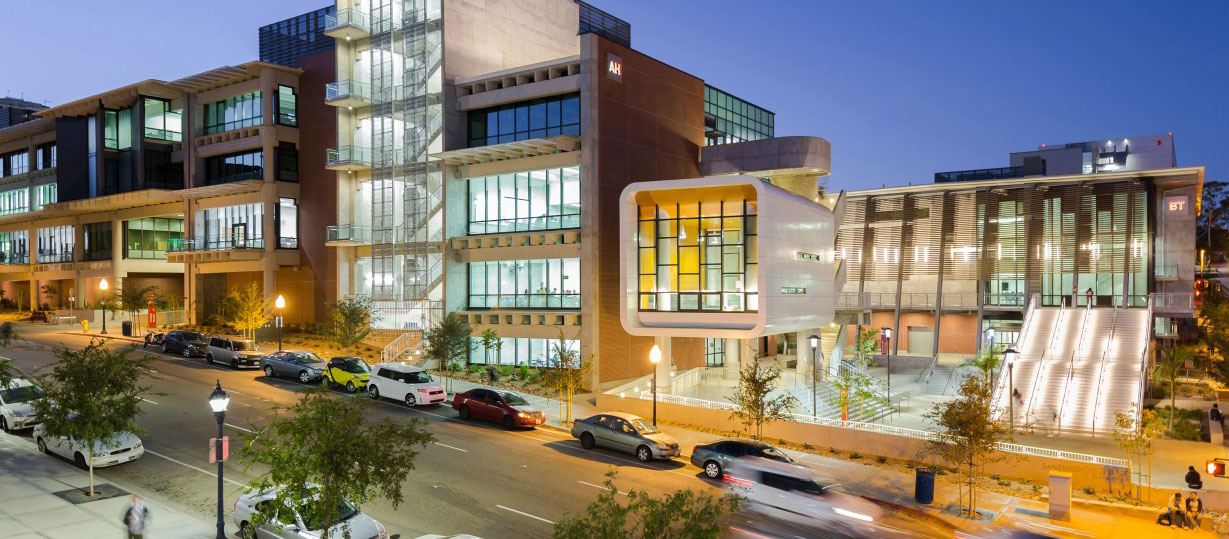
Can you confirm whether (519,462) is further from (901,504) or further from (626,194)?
(626,194)

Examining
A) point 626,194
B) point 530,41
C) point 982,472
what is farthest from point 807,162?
point 982,472

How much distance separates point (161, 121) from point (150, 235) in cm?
1100

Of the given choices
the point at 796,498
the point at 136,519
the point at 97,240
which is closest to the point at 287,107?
the point at 97,240

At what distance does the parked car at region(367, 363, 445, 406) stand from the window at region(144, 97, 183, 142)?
137 ft

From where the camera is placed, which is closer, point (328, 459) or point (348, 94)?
point (328, 459)

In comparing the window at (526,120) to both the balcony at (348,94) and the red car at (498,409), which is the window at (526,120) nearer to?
the balcony at (348,94)

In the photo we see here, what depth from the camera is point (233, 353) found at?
42.9 metres

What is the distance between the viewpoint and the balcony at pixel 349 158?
168 feet

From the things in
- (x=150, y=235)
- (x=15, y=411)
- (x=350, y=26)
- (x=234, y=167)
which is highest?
(x=350, y=26)

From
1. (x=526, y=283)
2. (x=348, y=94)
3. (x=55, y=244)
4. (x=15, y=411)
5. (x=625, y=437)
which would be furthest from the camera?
(x=55, y=244)

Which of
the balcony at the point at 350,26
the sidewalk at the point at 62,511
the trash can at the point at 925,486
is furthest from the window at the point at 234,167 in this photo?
the trash can at the point at 925,486

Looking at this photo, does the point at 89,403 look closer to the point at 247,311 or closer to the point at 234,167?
the point at 247,311

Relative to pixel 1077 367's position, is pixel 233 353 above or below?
above

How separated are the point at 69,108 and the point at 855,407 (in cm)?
7089
